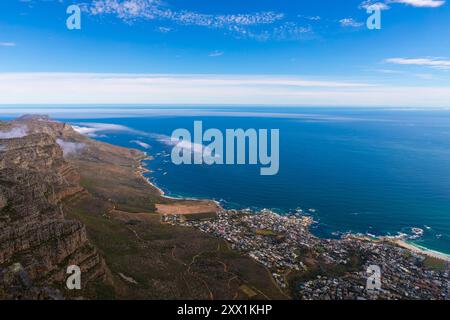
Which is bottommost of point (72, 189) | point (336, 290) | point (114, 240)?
point (336, 290)

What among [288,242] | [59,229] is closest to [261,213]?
[288,242]

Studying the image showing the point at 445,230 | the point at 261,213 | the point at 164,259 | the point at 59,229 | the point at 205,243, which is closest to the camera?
the point at 59,229
